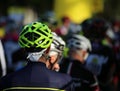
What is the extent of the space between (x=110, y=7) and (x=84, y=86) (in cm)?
3451

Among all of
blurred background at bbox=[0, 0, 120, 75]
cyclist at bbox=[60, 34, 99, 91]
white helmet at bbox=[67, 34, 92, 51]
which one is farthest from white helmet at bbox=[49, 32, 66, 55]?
blurred background at bbox=[0, 0, 120, 75]

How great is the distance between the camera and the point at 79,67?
24.3 feet

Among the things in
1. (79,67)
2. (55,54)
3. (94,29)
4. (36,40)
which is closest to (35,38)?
(36,40)

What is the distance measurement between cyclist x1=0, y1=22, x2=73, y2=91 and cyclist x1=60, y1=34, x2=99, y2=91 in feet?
6.34

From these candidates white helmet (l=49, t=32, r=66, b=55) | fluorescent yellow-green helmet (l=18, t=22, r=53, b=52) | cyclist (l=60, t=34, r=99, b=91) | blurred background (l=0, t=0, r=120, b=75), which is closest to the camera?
fluorescent yellow-green helmet (l=18, t=22, r=53, b=52)

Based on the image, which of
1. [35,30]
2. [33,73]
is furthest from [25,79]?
[35,30]

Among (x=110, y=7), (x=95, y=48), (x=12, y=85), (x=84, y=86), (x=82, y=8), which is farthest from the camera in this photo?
(x=110, y=7)

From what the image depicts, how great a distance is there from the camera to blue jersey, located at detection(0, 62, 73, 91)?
5159mm

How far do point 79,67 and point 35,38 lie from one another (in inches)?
86.9

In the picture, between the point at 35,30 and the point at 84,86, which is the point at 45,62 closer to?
the point at 35,30

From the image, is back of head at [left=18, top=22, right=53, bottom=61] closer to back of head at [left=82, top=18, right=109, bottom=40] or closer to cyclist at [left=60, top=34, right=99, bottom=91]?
cyclist at [left=60, top=34, right=99, bottom=91]

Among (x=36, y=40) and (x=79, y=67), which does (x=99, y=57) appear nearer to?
(x=79, y=67)

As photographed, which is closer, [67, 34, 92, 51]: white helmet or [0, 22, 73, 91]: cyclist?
[0, 22, 73, 91]: cyclist

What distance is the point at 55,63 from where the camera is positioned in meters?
6.04
